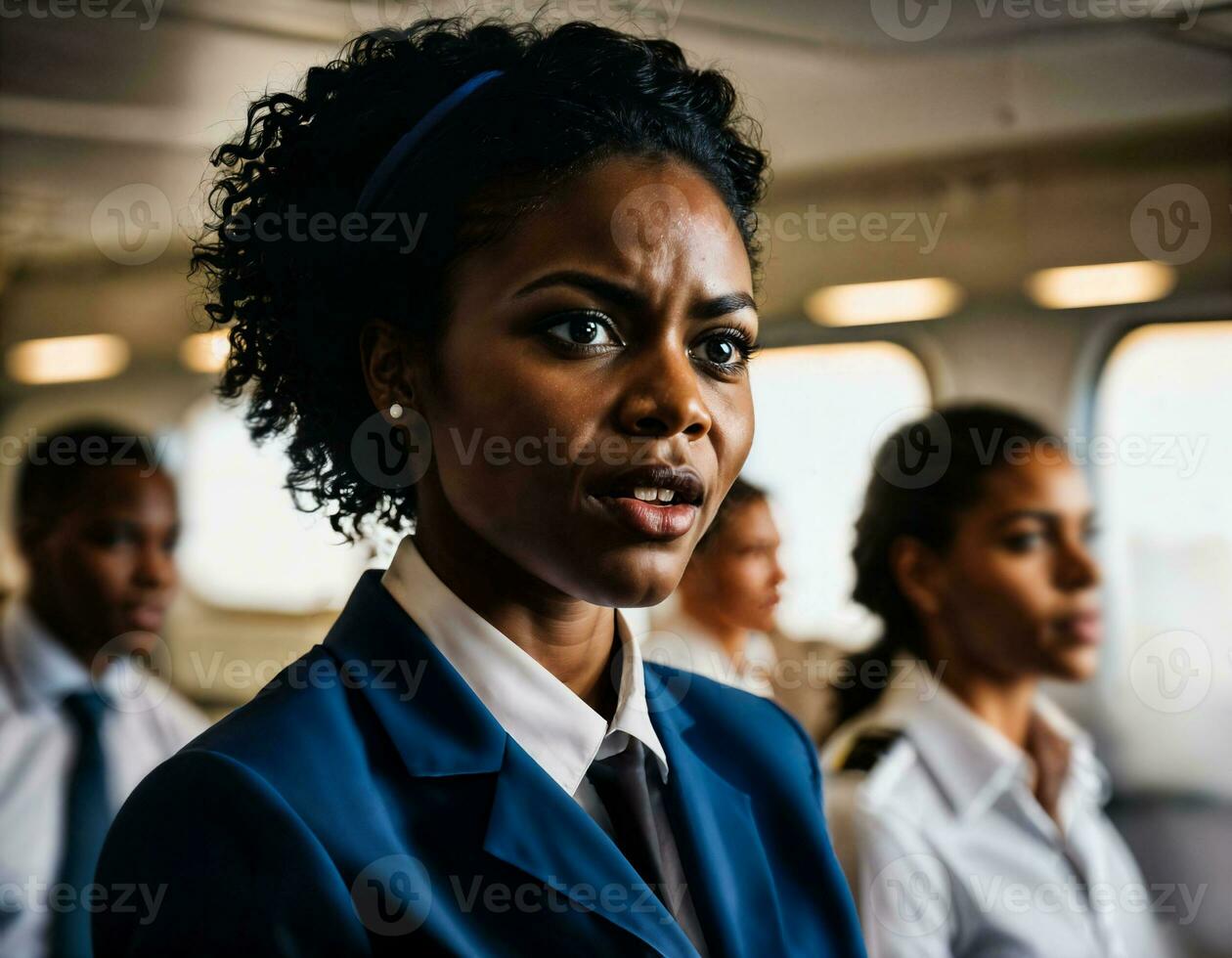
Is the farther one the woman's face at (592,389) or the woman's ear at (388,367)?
the woman's ear at (388,367)

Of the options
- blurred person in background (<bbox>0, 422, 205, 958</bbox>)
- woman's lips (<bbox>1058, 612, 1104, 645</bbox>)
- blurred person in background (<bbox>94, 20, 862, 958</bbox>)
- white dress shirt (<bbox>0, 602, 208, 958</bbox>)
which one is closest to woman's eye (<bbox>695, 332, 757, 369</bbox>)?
blurred person in background (<bbox>94, 20, 862, 958</bbox>)

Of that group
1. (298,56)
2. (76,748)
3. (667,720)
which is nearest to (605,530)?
(667,720)

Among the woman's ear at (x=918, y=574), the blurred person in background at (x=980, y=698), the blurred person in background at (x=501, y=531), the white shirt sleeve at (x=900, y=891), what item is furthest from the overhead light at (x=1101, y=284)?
the blurred person in background at (x=501, y=531)

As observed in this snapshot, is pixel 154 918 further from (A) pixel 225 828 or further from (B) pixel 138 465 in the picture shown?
(B) pixel 138 465

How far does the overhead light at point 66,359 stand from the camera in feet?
17.5

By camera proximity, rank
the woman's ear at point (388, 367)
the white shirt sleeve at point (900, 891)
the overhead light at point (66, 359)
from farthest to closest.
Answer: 1. the overhead light at point (66, 359)
2. the white shirt sleeve at point (900, 891)
3. the woman's ear at point (388, 367)

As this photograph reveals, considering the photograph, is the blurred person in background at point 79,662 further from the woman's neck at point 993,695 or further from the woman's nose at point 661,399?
the woman's nose at point 661,399

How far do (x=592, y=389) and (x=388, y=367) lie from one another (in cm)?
21

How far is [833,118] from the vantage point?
3.71 m

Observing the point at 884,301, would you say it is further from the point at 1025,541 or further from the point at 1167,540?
the point at 1025,541

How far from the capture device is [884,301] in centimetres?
397

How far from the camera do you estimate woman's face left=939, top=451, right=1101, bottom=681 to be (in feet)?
7.86

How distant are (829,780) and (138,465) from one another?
6.09ft

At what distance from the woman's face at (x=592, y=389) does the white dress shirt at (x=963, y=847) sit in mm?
1185
